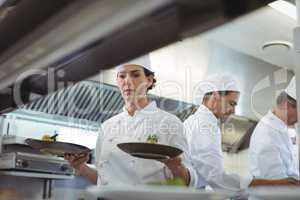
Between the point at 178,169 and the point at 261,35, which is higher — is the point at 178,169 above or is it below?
below

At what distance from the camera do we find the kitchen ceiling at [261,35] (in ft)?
6.97

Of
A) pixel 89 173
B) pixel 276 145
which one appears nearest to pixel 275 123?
pixel 276 145

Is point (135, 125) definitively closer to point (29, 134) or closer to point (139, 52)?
point (139, 52)

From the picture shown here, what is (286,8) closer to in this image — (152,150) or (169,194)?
(152,150)

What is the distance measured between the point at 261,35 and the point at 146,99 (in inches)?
45.2

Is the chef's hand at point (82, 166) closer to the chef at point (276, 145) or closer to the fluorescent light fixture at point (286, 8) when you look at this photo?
the chef at point (276, 145)

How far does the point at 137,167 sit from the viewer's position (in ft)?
4.33

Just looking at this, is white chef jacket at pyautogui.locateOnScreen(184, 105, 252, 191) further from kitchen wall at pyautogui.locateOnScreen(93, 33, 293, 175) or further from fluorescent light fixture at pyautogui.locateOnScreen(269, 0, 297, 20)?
fluorescent light fixture at pyautogui.locateOnScreen(269, 0, 297, 20)

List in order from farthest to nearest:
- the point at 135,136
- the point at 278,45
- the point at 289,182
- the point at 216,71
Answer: the point at 216,71 < the point at 278,45 < the point at 135,136 < the point at 289,182

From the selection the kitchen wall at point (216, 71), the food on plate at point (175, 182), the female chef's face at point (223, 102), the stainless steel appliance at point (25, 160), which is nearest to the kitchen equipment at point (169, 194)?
the food on plate at point (175, 182)

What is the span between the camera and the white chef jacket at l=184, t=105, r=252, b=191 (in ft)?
4.51

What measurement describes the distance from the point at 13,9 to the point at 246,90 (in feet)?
5.35

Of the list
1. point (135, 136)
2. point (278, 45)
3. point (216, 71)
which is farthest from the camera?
point (216, 71)

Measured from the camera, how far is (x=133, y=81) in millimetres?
1421
